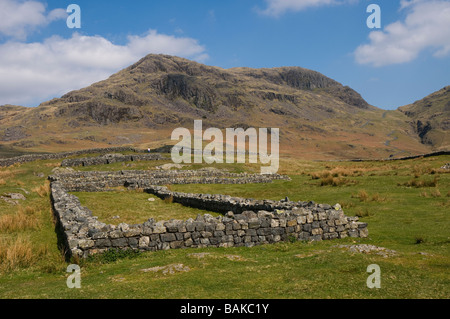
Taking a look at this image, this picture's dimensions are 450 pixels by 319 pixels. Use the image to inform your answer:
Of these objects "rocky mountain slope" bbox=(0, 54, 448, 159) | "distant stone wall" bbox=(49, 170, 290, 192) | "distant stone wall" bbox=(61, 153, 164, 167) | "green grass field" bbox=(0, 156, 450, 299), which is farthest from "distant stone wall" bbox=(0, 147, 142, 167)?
"green grass field" bbox=(0, 156, 450, 299)

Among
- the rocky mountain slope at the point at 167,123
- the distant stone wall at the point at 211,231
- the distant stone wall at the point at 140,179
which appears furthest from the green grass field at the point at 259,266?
the rocky mountain slope at the point at 167,123

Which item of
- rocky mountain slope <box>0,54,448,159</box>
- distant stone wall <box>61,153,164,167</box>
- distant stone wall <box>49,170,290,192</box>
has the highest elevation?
rocky mountain slope <box>0,54,448,159</box>

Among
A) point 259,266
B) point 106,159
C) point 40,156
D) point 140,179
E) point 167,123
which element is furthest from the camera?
point 167,123

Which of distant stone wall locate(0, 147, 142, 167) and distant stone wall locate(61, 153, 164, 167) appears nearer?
distant stone wall locate(61, 153, 164, 167)

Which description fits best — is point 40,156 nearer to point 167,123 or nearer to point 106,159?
point 106,159

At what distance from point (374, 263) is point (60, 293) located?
7.83 m

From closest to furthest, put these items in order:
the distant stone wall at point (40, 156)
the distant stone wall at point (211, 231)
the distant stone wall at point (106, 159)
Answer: the distant stone wall at point (211, 231) < the distant stone wall at point (106, 159) < the distant stone wall at point (40, 156)

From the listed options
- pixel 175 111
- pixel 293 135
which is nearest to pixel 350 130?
pixel 293 135

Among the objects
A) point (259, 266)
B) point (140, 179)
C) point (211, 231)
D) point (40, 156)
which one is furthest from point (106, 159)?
point (259, 266)

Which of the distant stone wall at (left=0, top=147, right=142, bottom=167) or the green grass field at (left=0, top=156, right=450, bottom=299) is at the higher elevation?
the distant stone wall at (left=0, top=147, right=142, bottom=167)

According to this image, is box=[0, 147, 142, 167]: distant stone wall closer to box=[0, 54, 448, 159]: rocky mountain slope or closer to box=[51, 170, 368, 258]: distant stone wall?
box=[0, 54, 448, 159]: rocky mountain slope

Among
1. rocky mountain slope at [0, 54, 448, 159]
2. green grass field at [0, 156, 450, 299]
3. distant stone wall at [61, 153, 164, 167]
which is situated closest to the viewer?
green grass field at [0, 156, 450, 299]

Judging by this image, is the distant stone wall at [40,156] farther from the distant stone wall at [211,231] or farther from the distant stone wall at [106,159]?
the distant stone wall at [211,231]
